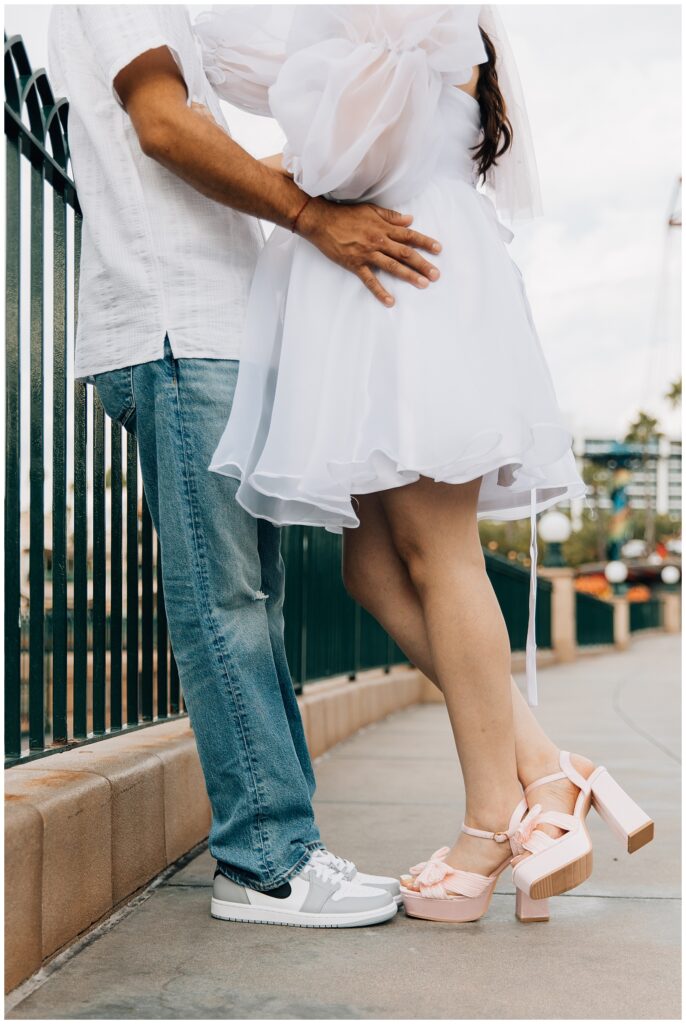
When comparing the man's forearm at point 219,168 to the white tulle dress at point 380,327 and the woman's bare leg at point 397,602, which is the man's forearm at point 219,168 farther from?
the woman's bare leg at point 397,602

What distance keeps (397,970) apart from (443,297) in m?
1.30

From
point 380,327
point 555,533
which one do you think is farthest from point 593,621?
point 380,327

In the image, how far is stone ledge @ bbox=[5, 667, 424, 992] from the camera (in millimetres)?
1776

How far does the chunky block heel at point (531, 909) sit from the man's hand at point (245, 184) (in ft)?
4.22

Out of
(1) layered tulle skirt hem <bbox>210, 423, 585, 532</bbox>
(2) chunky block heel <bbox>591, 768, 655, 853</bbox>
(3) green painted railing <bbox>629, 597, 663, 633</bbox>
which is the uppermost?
(1) layered tulle skirt hem <bbox>210, 423, 585, 532</bbox>

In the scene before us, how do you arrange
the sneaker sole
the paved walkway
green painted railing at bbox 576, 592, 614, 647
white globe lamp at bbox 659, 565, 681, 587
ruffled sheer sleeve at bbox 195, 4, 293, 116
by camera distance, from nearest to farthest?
the paved walkway → the sneaker sole → ruffled sheer sleeve at bbox 195, 4, 293, 116 → green painted railing at bbox 576, 592, 614, 647 → white globe lamp at bbox 659, 565, 681, 587

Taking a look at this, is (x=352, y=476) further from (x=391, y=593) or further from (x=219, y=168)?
(x=219, y=168)

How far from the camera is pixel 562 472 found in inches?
93.8

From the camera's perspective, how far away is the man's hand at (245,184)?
2082 millimetres

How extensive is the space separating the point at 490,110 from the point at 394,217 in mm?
423

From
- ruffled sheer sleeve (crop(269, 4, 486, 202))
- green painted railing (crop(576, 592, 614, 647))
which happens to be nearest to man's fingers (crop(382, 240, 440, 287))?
ruffled sheer sleeve (crop(269, 4, 486, 202))

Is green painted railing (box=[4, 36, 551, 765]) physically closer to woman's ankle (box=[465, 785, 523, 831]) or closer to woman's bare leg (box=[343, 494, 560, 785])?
woman's bare leg (box=[343, 494, 560, 785])

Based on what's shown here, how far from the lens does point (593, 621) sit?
21.2 metres

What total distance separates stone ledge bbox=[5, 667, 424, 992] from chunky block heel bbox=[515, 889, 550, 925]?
2.84 ft
